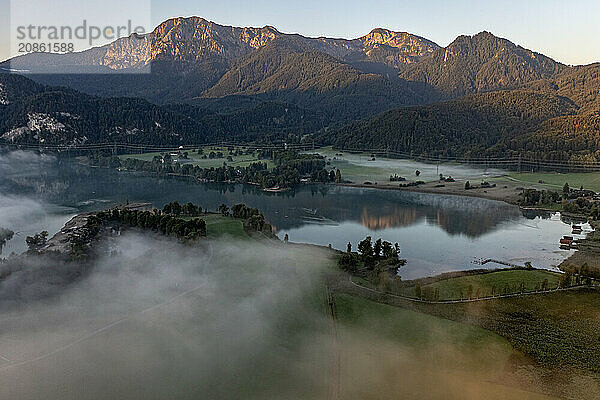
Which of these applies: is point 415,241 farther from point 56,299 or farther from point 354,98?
point 354,98

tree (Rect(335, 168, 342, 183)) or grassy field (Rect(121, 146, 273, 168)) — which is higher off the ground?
grassy field (Rect(121, 146, 273, 168))

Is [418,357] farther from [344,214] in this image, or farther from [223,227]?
[344,214]

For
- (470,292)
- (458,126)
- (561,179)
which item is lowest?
(470,292)

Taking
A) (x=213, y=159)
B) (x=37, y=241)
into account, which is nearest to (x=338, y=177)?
(x=213, y=159)

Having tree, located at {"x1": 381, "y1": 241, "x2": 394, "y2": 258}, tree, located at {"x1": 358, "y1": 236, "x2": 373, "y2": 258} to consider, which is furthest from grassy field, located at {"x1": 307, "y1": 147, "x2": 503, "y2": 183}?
tree, located at {"x1": 358, "y1": 236, "x2": 373, "y2": 258}

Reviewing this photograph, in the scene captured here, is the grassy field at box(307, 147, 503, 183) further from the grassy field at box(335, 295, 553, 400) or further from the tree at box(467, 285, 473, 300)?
the grassy field at box(335, 295, 553, 400)

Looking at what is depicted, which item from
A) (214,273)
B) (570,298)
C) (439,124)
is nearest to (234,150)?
(439,124)
